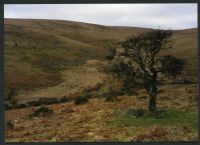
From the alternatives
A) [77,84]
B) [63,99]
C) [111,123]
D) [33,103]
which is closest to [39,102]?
[33,103]

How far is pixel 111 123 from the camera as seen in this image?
36.2ft

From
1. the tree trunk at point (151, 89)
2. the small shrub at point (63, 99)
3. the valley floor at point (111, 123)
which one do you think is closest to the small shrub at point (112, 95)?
the valley floor at point (111, 123)

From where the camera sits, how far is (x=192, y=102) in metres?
13.5

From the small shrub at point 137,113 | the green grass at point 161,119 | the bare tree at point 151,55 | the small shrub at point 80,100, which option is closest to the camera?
the bare tree at point 151,55

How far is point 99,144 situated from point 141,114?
19.0ft

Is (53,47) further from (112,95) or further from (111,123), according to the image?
(111,123)

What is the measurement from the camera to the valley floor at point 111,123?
9.38 meters

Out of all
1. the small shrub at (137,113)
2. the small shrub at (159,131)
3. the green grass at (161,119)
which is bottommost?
the small shrub at (159,131)

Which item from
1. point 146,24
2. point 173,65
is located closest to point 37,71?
point 146,24

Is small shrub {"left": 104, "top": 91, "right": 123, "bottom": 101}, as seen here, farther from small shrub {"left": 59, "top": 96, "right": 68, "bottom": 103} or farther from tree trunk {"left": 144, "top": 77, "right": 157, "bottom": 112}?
tree trunk {"left": 144, "top": 77, "right": 157, "bottom": 112}

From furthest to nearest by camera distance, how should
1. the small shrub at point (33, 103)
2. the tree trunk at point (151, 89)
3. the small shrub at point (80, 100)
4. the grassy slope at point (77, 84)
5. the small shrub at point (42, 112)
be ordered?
the small shrub at point (80, 100) → the small shrub at point (33, 103) → the small shrub at point (42, 112) → the grassy slope at point (77, 84) → the tree trunk at point (151, 89)

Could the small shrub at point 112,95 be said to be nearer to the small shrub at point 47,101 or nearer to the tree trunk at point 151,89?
the small shrub at point 47,101

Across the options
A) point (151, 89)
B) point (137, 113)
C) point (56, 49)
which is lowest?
point (137, 113)

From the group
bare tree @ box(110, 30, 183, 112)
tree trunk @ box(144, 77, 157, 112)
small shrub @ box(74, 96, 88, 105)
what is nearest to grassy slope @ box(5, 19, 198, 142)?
small shrub @ box(74, 96, 88, 105)
